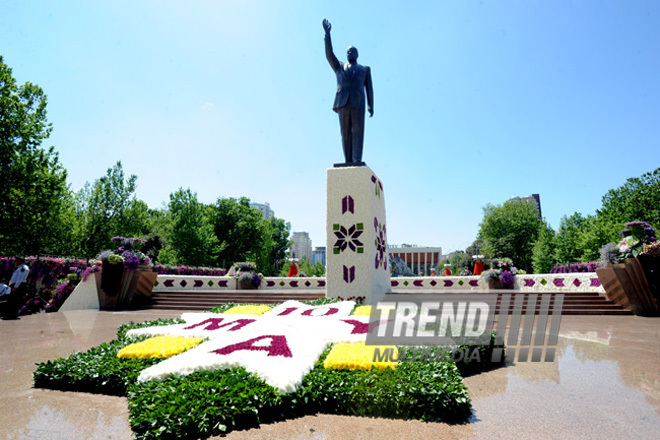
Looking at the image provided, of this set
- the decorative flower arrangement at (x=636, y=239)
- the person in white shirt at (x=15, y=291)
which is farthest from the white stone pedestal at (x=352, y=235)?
the person in white shirt at (x=15, y=291)

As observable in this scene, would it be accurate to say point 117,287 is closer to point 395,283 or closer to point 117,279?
point 117,279

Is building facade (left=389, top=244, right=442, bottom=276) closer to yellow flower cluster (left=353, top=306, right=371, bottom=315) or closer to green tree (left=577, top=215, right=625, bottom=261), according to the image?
green tree (left=577, top=215, right=625, bottom=261)

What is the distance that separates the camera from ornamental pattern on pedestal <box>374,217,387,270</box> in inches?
430

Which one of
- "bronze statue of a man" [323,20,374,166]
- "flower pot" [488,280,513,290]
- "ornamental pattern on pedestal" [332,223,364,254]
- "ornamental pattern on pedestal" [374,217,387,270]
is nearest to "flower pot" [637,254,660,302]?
"flower pot" [488,280,513,290]

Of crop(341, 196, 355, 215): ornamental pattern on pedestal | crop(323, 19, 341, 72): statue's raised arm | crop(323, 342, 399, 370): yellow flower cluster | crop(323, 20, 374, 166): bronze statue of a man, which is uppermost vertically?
crop(323, 19, 341, 72): statue's raised arm

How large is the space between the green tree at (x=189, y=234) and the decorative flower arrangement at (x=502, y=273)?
24.8 m

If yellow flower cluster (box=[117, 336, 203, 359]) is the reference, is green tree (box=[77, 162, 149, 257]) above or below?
above

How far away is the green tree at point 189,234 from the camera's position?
3253 centimetres

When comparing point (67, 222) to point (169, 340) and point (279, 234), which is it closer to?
point (169, 340)

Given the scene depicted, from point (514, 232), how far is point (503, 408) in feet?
175

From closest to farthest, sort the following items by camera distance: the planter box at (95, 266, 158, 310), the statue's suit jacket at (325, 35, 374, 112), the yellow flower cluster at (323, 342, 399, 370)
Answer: the yellow flower cluster at (323, 342, 399, 370), the statue's suit jacket at (325, 35, 374, 112), the planter box at (95, 266, 158, 310)

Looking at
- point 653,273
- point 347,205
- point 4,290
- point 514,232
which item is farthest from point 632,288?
point 514,232

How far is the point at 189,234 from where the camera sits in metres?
32.5

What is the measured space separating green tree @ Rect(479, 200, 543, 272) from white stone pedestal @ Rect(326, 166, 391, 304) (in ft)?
144
